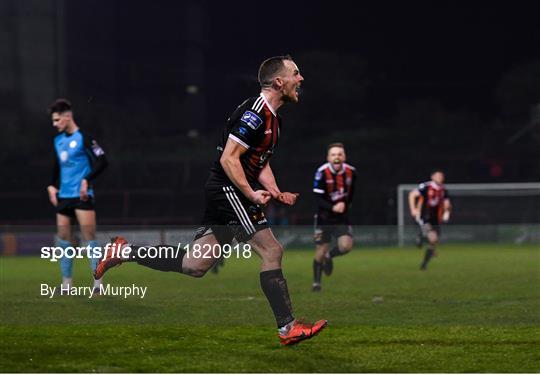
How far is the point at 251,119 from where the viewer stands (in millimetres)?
7348

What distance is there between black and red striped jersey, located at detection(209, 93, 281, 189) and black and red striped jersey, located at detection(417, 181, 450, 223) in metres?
11.8

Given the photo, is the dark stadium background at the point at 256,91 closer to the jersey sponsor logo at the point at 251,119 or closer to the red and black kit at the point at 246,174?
the red and black kit at the point at 246,174

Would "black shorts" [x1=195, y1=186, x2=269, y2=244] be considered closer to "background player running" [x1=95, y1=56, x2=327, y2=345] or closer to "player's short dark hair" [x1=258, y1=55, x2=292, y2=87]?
"background player running" [x1=95, y1=56, x2=327, y2=345]

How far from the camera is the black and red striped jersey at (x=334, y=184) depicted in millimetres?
13852

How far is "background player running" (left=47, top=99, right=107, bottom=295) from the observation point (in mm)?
11727

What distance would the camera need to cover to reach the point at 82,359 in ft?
23.0

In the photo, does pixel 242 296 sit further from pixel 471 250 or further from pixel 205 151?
pixel 205 151

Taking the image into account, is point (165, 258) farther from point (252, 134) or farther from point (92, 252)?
point (92, 252)

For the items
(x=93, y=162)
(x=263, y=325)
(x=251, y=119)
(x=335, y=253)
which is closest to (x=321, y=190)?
(x=335, y=253)

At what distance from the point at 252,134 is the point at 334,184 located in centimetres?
658

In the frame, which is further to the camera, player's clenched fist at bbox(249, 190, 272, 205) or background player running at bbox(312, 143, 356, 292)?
background player running at bbox(312, 143, 356, 292)

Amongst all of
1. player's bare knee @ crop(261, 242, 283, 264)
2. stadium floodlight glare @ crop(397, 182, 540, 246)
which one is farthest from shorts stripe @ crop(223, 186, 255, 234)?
stadium floodlight glare @ crop(397, 182, 540, 246)

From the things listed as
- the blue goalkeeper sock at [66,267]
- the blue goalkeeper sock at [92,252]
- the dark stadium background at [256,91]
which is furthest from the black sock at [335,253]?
the dark stadium background at [256,91]

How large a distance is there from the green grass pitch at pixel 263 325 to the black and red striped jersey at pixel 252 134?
4.07 feet
